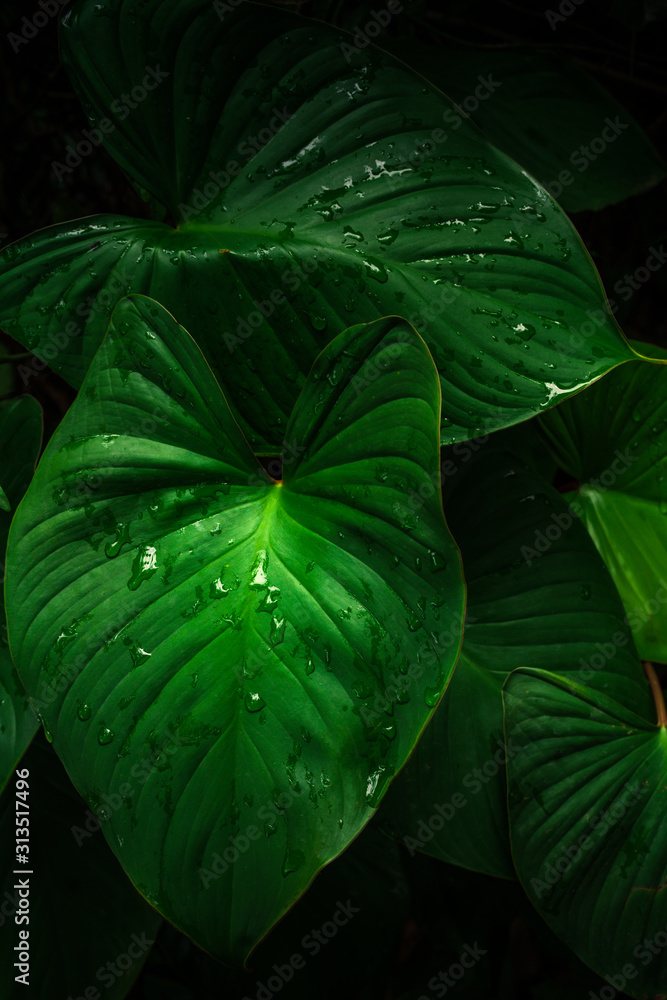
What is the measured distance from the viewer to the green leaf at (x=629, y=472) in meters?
0.88

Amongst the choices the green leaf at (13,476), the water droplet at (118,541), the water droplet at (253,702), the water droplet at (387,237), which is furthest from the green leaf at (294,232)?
the water droplet at (253,702)

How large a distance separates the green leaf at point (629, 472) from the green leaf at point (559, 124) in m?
0.32

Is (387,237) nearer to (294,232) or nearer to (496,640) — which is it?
A: (294,232)

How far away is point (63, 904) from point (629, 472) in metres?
0.98

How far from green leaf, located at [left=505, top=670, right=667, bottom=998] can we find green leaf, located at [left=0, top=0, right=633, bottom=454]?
0.35 meters

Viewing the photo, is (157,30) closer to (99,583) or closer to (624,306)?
(99,583)

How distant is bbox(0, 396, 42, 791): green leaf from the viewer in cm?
70

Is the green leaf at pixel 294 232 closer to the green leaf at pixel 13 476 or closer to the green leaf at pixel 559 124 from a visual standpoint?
the green leaf at pixel 13 476

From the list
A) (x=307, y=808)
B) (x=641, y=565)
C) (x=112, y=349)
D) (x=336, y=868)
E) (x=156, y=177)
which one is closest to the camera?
(x=307, y=808)

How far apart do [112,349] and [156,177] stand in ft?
0.94

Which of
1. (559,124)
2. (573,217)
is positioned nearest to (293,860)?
(559,124)

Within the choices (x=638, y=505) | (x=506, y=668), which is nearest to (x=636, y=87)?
(x=638, y=505)

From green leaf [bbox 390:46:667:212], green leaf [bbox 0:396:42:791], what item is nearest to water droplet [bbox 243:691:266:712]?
green leaf [bbox 0:396:42:791]

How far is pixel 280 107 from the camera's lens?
0.74 m
